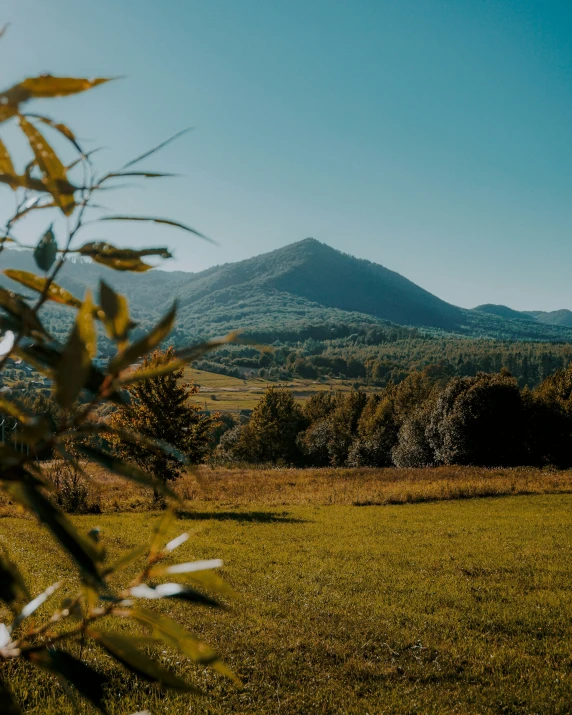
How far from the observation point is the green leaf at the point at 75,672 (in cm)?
44

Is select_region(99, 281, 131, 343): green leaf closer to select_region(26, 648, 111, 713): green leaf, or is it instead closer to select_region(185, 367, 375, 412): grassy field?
select_region(26, 648, 111, 713): green leaf

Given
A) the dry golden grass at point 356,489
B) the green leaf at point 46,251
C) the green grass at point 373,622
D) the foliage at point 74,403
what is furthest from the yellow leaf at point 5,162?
the dry golden grass at point 356,489

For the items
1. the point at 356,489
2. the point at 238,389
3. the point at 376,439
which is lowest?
the point at 376,439

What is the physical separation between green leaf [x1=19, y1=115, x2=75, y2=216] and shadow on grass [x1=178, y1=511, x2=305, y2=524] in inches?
544

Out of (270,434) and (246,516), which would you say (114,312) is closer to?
(246,516)

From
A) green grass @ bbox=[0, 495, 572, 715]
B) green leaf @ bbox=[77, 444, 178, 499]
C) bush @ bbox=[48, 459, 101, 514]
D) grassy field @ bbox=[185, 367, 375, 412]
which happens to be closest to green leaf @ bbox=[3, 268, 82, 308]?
green leaf @ bbox=[77, 444, 178, 499]

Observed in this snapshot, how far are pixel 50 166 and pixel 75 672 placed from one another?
1.42ft

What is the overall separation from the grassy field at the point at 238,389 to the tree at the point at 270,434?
2940cm

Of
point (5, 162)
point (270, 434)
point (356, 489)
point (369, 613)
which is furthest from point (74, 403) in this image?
point (270, 434)

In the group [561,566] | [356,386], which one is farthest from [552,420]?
[356,386]

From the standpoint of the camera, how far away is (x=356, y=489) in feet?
65.9

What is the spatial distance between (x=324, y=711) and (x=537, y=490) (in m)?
16.5

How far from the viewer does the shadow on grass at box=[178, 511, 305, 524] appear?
13.9 metres

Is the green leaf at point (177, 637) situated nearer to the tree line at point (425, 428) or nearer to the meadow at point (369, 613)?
the meadow at point (369, 613)
